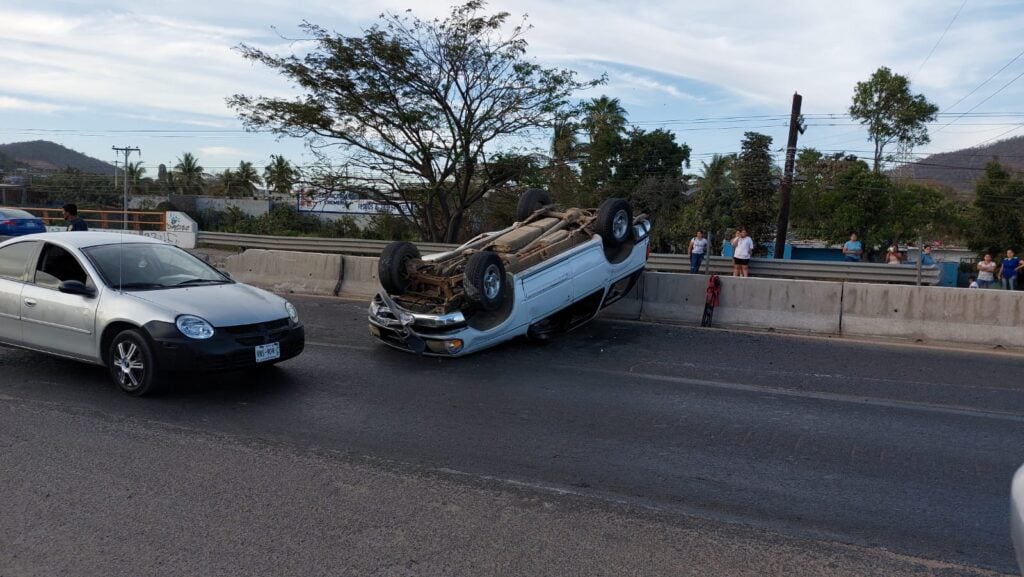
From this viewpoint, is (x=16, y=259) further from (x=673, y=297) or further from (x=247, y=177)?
(x=247, y=177)

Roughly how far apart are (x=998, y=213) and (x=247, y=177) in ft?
215

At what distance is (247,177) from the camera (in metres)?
79.6

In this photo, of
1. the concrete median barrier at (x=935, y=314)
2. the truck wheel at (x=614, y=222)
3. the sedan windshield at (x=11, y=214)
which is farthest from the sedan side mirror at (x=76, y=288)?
the sedan windshield at (x=11, y=214)

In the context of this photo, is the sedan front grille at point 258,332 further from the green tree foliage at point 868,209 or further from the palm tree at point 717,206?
the green tree foliage at point 868,209

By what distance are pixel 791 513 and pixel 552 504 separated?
1386 millimetres

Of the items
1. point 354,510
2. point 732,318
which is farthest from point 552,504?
point 732,318

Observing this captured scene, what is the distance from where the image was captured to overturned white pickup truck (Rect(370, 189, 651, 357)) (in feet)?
28.2

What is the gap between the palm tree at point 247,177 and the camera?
3088 inches

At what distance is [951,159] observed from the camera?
128 m

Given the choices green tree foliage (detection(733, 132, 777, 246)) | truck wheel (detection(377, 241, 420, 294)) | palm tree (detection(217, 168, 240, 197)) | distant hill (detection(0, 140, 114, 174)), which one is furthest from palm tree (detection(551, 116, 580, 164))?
distant hill (detection(0, 140, 114, 174))

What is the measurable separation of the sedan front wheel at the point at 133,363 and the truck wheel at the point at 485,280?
328 cm

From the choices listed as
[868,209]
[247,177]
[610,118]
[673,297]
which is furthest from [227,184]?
[673,297]

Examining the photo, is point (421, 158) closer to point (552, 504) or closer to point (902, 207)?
point (552, 504)

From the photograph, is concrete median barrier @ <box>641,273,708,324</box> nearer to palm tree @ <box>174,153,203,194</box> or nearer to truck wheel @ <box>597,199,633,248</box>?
truck wheel @ <box>597,199,633,248</box>
